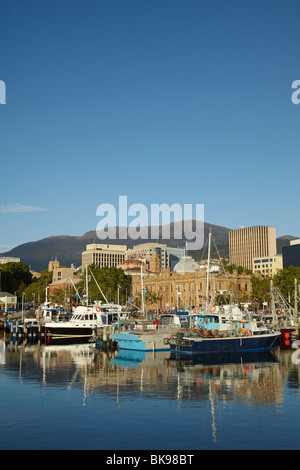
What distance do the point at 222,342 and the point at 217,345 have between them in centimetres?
117

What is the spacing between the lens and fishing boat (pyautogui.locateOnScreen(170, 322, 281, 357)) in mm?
75000

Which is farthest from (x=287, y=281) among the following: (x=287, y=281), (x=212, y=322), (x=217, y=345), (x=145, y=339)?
(x=217, y=345)

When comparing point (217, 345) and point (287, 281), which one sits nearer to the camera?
point (217, 345)

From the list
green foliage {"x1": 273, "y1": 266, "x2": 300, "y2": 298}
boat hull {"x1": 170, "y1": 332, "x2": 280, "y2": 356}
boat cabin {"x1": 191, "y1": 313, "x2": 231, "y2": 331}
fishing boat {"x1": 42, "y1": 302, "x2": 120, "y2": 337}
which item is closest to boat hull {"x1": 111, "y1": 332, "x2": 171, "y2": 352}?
boat hull {"x1": 170, "y1": 332, "x2": 280, "y2": 356}

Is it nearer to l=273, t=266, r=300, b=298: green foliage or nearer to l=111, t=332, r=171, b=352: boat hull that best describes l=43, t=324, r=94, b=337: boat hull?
l=111, t=332, r=171, b=352: boat hull

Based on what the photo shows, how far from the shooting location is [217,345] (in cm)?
7600

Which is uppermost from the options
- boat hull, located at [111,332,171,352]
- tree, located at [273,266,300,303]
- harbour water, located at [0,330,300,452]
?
tree, located at [273,266,300,303]

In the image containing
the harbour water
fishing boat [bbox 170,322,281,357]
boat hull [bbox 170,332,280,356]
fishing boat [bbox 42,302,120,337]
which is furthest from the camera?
fishing boat [bbox 42,302,120,337]

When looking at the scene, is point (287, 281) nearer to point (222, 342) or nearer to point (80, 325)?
point (80, 325)

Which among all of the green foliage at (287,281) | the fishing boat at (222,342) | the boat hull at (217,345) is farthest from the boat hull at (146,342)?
the green foliage at (287,281)

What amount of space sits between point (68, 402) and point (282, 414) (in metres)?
16.7
